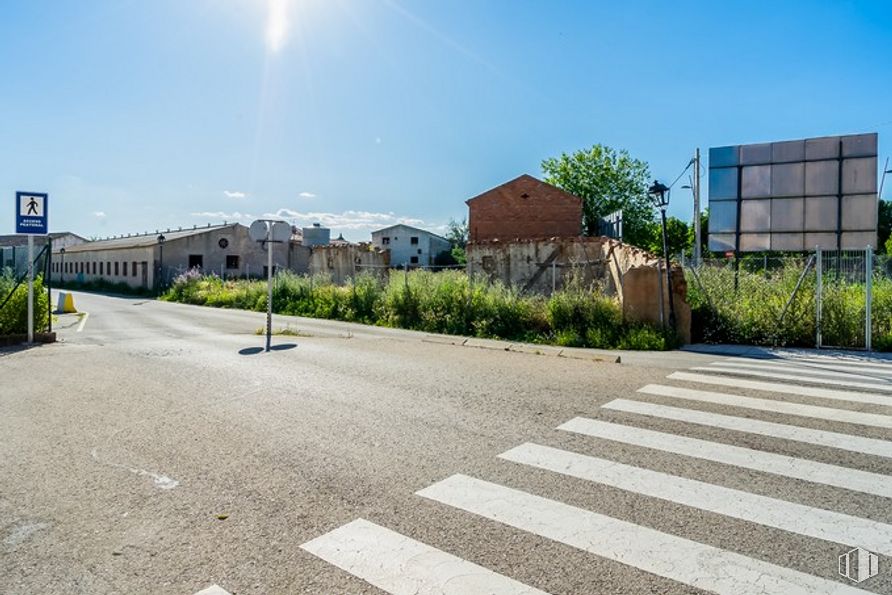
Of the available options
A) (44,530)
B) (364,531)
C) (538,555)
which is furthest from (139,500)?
(538,555)

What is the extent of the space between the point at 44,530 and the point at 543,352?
8.87 meters

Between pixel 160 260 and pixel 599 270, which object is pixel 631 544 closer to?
pixel 599 270

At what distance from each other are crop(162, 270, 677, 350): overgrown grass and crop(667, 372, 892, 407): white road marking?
345 centimetres

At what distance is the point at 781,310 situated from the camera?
12.1 meters

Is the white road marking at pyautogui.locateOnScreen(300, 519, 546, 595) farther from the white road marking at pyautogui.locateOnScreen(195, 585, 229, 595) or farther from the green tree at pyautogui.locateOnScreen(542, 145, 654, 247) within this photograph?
the green tree at pyautogui.locateOnScreen(542, 145, 654, 247)

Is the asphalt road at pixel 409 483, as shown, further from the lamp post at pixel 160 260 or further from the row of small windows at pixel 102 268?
the row of small windows at pixel 102 268

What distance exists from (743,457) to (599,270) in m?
11.8

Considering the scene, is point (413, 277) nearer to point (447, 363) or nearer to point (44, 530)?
point (447, 363)

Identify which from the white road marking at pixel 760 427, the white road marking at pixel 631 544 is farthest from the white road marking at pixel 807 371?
the white road marking at pixel 631 544

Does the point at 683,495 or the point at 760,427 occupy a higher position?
the point at 760,427

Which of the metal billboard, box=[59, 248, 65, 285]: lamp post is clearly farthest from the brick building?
box=[59, 248, 65, 285]: lamp post

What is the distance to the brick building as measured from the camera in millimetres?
37656

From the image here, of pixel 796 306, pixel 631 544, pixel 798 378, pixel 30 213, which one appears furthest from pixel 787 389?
pixel 30 213

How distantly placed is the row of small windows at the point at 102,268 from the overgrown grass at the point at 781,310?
41.5 meters
